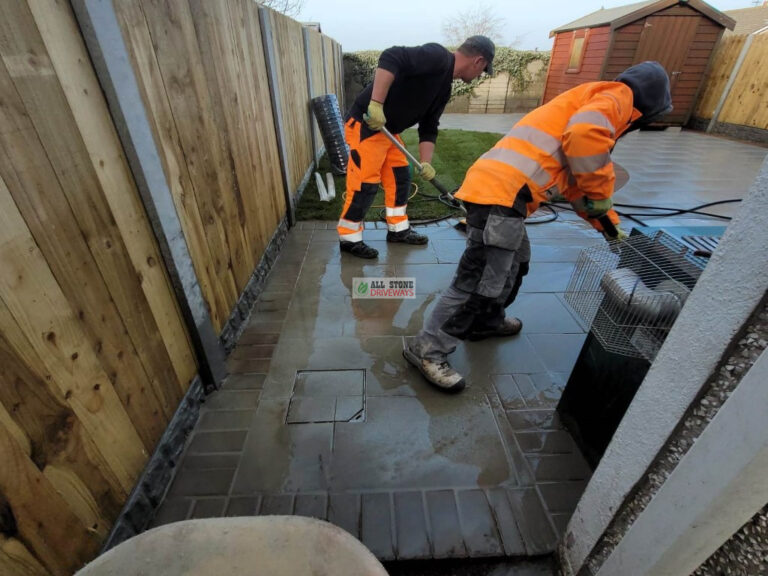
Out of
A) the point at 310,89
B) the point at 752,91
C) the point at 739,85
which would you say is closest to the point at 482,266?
the point at 310,89

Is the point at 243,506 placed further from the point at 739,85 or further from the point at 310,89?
the point at 739,85

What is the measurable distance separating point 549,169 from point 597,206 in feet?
1.00

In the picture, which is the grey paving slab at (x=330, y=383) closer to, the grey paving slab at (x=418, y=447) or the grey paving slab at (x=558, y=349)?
the grey paving slab at (x=418, y=447)

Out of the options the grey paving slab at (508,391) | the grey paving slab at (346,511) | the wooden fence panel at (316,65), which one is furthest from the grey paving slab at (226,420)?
the wooden fence panel at (316,65)

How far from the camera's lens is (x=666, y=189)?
5.62 metres

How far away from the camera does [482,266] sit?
2039mm

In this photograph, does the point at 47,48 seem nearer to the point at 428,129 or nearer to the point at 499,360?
the point at 499,360

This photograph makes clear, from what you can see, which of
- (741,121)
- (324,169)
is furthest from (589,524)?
(741,121)

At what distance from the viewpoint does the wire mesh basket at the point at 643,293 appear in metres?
1.37

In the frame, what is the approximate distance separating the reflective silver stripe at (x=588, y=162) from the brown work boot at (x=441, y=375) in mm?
1252

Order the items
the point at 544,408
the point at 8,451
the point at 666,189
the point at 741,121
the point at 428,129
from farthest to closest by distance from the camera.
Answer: the point at 741,121 < the point at 666,189 < the point at 428,129 < the point at 544,408 < the point at 8,451

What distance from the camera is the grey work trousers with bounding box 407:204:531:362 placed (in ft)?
6.22

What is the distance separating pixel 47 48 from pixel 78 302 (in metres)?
0.78

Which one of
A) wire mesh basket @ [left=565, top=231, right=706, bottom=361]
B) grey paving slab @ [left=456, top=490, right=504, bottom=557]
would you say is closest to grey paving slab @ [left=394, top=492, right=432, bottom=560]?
grey paving slab @ [left=456, top=490, right=504, bottom=557]
